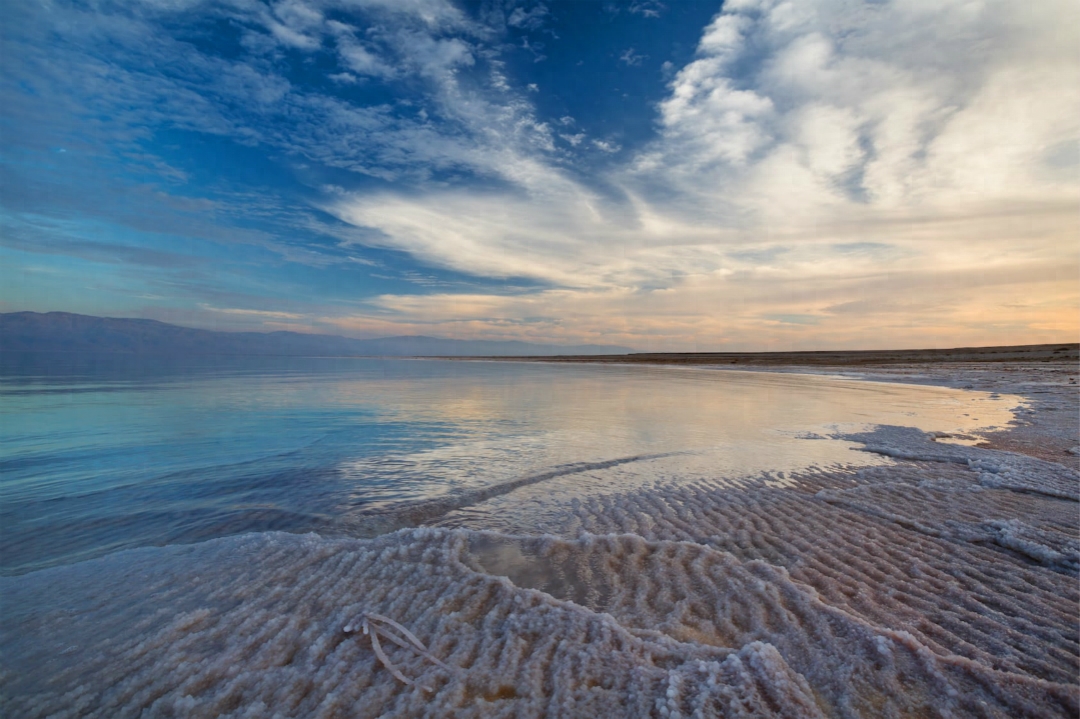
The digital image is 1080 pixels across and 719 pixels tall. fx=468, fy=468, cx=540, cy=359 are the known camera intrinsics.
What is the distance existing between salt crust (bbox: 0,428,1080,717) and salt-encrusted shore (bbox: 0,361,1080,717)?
18mm

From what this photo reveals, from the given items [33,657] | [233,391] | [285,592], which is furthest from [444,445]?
[233,391]

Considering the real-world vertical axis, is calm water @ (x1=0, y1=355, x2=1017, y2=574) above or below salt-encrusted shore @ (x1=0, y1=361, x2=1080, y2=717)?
below

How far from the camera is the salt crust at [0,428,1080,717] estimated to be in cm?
296

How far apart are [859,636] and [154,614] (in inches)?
223

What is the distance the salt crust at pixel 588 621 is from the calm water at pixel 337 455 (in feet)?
4.60

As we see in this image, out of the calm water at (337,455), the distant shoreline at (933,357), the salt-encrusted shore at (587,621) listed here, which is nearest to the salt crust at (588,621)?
the salt-encrusted shore at (587,621)

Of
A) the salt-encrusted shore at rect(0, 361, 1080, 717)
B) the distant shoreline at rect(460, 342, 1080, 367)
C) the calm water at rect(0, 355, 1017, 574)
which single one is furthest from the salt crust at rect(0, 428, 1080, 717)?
the distant shoreline at rect(460, 342, 1080, 367)

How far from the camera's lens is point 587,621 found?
3721 millimetres

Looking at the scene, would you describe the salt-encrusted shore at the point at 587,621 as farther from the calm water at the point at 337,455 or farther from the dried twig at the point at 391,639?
the calm water at the point at 337,455

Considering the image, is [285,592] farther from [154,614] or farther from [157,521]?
[157,521]

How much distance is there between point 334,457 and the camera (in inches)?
399

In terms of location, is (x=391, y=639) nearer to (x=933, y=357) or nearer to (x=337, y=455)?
(x=337, y=455)

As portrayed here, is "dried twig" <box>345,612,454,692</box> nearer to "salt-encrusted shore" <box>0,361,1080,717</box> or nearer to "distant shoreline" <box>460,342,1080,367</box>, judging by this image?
"salt-encrusted shore" <box>0,361,1080,717</box>

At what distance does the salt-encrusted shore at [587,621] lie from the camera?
2959 mm
